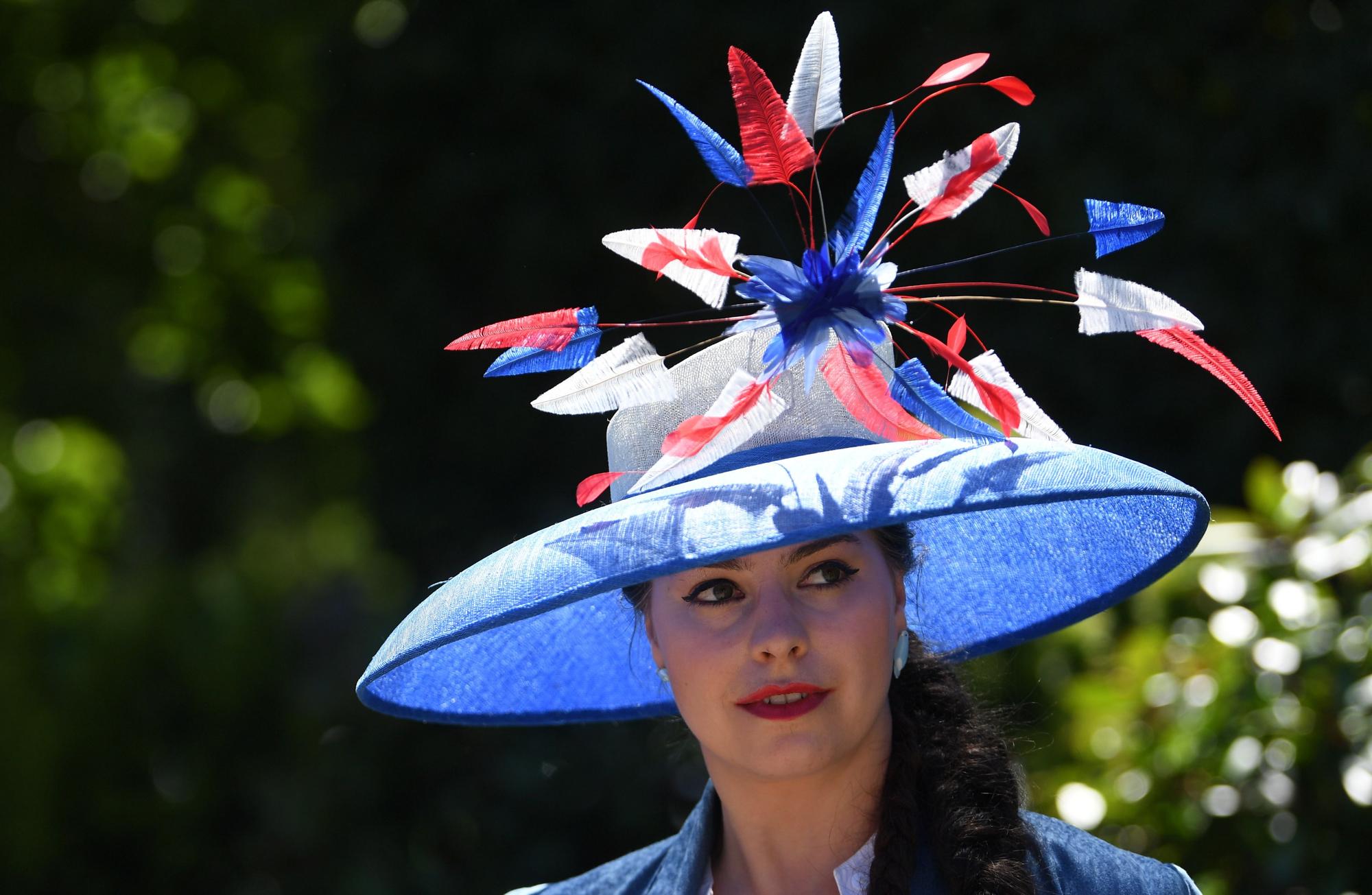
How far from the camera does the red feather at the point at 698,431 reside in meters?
1.76

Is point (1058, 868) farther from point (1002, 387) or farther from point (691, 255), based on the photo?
point (691, 255)

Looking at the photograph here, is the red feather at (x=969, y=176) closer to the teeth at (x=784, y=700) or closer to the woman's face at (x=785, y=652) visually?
the woman's face at (x=785, y=652)

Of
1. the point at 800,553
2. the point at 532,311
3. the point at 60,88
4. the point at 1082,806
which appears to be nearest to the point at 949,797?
the point at 800,553

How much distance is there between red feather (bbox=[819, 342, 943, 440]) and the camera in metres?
1.80

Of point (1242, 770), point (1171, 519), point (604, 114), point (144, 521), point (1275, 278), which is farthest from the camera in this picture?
point (144, 521)

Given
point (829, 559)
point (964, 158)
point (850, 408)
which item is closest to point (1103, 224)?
point (964, 158)

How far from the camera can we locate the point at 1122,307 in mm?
1720

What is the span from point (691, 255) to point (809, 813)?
0.72 metres

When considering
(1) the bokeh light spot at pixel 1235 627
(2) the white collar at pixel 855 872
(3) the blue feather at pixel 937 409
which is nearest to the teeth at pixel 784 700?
(2) the white collar at pixel 855 872

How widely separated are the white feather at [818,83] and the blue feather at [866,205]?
0.06 meters

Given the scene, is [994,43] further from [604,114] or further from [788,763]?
[788,763]

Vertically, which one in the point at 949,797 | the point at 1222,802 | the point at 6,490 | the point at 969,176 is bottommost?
the point at 6,490

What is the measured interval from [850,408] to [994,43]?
2.37 meters

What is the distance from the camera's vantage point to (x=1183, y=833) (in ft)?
9.63
